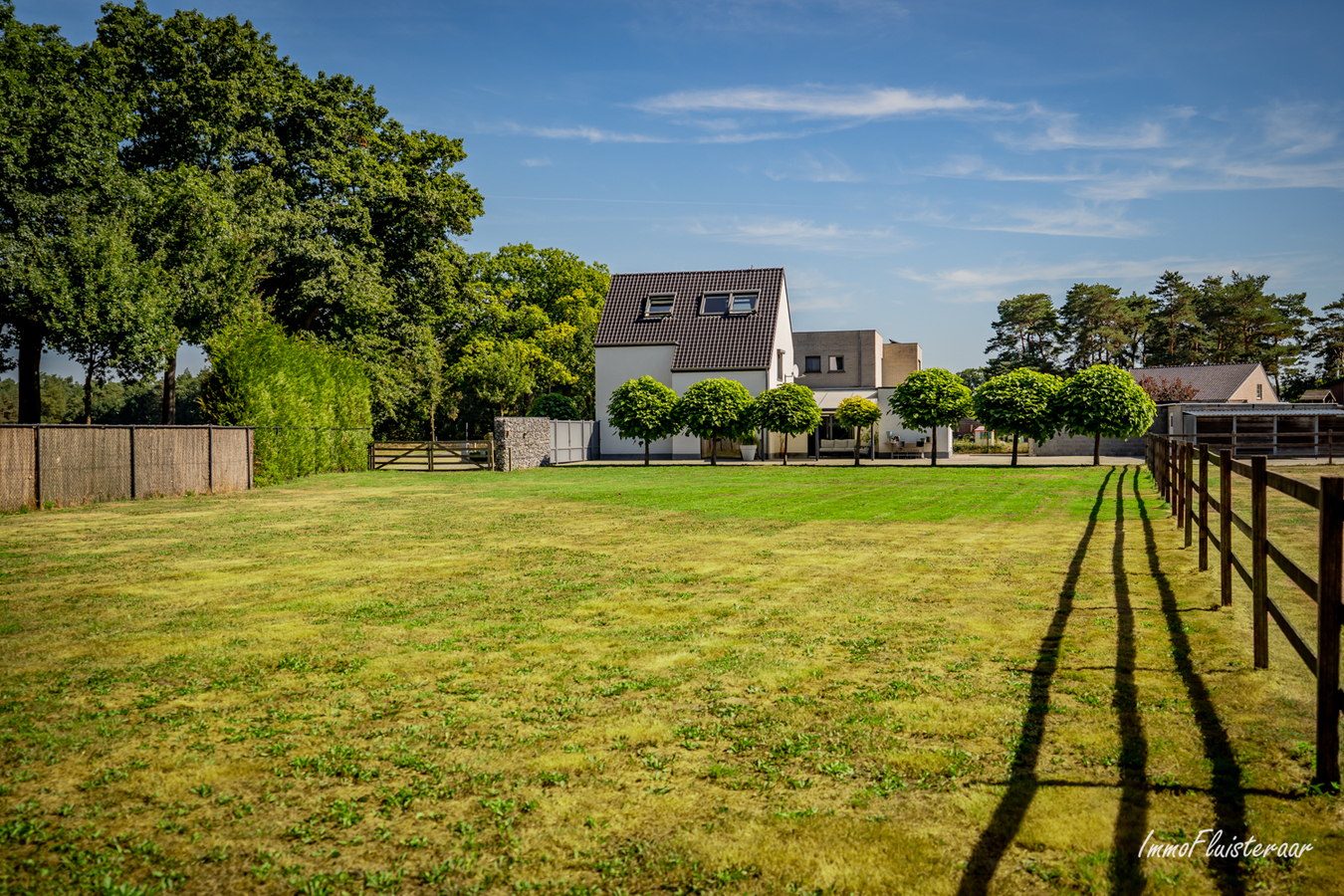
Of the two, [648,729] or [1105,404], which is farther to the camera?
[1105,404]

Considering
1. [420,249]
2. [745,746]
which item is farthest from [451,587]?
[420,249]

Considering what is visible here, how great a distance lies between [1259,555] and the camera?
501 cm

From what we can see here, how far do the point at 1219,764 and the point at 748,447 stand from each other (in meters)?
41.2

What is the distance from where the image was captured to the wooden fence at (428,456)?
35.2 metres

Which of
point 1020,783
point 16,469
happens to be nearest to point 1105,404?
point 1020,783

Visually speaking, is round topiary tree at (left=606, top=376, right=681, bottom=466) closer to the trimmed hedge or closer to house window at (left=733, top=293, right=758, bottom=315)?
house window at (left=733, top=293, right=758, bottom=315)

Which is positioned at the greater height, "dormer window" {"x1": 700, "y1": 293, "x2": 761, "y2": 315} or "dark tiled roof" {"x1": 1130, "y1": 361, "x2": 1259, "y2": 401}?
"dormer window" {"x1": 700, "y1": 293, "x2": 761, "y2": 315}

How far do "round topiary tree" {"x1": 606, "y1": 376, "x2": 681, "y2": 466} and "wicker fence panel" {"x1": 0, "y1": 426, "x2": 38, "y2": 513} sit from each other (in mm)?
24931

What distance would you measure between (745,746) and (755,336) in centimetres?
4243

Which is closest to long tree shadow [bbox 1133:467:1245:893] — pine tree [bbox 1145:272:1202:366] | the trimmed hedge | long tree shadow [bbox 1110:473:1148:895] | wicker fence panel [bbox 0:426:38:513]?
long tree shadow [bbox 1110:473:1148:895]

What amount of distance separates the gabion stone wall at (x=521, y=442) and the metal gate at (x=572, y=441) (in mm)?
923

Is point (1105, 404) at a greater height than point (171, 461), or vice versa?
point (1105, 404)

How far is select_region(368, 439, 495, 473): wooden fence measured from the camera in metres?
35.2

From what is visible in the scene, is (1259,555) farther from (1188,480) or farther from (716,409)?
(716,409)
